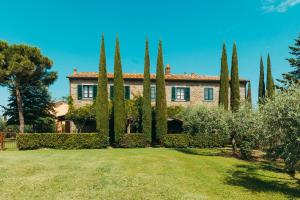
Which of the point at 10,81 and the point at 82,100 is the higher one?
the point at 10,81

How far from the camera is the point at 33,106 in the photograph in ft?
116

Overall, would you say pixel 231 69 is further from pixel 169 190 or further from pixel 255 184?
pixel 169 190

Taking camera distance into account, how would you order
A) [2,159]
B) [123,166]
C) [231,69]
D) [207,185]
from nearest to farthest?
[207,185] < [123,166] < [2,159] < [231,69]

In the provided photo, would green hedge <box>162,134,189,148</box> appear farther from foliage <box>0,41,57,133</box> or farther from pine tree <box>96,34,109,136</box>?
foliage <box>0,41,57,133</box>

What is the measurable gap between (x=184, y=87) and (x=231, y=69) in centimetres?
554

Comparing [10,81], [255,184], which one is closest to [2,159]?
[255,184]

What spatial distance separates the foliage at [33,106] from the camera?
114 ft

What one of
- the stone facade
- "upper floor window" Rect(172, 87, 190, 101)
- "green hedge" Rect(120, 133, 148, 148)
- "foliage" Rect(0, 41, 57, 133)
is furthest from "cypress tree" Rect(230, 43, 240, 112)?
"foliage" Rect(0, 41, 57, 133)

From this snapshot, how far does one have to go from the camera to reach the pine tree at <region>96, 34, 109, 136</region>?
2330cm

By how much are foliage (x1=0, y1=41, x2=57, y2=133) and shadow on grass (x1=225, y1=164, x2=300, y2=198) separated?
25385mm

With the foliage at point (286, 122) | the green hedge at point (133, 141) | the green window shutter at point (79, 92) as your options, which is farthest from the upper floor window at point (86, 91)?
the foliage at point (286, 122)

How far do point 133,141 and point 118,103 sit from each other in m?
3.79

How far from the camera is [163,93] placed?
25.3 meters

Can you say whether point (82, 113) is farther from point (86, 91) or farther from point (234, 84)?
point (234, 84)
